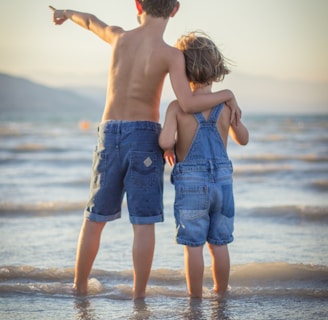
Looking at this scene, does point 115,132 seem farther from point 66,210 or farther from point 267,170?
point 267,170

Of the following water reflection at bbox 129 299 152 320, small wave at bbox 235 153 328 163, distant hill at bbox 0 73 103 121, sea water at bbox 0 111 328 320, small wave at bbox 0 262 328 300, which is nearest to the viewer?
water reflection at bbox 129 299 152 320

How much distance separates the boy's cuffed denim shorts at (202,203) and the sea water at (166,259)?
375mm

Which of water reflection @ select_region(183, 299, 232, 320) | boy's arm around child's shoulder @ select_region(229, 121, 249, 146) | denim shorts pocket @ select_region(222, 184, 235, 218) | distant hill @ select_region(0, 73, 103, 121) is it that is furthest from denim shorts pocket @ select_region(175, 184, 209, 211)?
distant hill @ select_region(0, 73, 103, 121)

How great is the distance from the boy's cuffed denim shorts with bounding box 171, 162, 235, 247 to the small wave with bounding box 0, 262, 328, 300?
1.32 ft

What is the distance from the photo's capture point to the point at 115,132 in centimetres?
346

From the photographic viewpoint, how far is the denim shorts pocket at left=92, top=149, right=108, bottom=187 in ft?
11.5

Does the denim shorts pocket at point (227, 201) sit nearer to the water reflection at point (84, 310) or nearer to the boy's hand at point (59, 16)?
the water reflection at point (84, 310)

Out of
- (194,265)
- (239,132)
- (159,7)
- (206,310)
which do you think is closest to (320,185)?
(239,132)

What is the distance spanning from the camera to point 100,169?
3.52 metres

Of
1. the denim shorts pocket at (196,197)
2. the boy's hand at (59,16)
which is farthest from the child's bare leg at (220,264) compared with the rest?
the boy's hand at (59,16)

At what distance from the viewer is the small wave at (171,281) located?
3727 millimetres

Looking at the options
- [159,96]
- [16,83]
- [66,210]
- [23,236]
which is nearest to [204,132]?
[159,96]

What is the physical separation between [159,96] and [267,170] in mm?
6303

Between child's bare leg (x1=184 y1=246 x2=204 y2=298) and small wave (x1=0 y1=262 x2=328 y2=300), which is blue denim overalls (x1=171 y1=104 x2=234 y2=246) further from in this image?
small wave (x1=0 y1=262 x2=328 y2=300)
